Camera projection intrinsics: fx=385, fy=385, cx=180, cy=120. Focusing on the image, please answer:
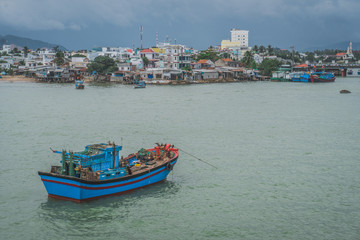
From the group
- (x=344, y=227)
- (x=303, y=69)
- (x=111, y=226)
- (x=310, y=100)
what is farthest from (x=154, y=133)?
(x=303, y=69)

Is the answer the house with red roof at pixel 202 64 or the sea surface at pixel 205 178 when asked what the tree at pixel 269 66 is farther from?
the sea surface at pixel 205 178

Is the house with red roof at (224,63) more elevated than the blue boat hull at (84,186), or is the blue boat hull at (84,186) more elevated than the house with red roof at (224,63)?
the house with red roof at (224,63)

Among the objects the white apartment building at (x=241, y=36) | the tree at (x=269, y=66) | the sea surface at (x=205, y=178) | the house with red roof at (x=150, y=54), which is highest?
the white apartment building at (x=241, y=36)

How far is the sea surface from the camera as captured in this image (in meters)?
11.4

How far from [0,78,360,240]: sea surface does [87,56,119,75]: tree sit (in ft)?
134

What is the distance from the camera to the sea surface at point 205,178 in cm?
1138

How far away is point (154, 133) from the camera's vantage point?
23.9 metres

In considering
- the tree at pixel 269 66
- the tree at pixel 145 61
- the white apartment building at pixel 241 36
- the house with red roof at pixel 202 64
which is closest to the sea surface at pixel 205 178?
the house with red roof at pixel 202 64

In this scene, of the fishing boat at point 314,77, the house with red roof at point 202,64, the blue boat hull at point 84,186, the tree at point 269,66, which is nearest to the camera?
the blue boat hull at point 84,186

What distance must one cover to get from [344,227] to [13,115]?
1100 inches

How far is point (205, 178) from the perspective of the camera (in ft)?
51.2

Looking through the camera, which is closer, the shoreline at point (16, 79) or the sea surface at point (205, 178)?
the sea surface at point (205, 178)

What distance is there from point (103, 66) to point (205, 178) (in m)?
61.2

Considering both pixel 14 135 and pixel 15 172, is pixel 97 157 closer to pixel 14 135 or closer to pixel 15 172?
pixel 15 172
